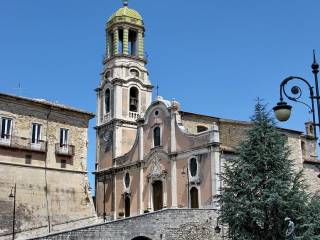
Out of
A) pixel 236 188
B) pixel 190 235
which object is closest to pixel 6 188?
pixel 190 235

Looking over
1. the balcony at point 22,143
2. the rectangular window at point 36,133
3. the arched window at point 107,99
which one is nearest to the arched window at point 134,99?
the arched window at point 107,99

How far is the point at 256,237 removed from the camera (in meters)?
24.8

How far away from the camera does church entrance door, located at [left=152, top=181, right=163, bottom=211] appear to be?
138ft

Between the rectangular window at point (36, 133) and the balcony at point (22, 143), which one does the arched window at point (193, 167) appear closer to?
the balcony at point (22, 143)

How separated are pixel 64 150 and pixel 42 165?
2051mm

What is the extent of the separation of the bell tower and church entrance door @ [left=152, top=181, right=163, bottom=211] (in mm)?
6433

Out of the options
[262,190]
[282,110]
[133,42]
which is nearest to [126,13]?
[133,42]

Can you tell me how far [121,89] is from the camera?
48.8 m

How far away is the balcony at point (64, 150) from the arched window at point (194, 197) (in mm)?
9329

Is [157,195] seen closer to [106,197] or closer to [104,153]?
[106,197]

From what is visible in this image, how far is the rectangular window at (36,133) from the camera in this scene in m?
35.5

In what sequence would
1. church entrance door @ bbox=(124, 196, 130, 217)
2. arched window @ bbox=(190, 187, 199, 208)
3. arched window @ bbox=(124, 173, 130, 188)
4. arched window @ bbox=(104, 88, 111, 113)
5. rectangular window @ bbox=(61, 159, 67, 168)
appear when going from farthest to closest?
arched window @ bbox=(104, 88, 111, 113) < arched window @ bbox=(124, 173, 130, 188) < church entrance door @ bbox=(124, 196, 130, 217) < arched window @ bbox=(190, 187, 199, 208) < rectangular window @ bbox=(61, 159, 67, 168)

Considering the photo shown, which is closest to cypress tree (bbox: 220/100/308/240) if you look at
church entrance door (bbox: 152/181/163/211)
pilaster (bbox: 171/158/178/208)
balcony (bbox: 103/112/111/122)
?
pilaster (bbox: 171/158/178/208)

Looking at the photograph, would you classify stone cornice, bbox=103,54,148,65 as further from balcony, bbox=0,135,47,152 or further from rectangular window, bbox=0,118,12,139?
rectangular window, bbox=0,118,12,139
